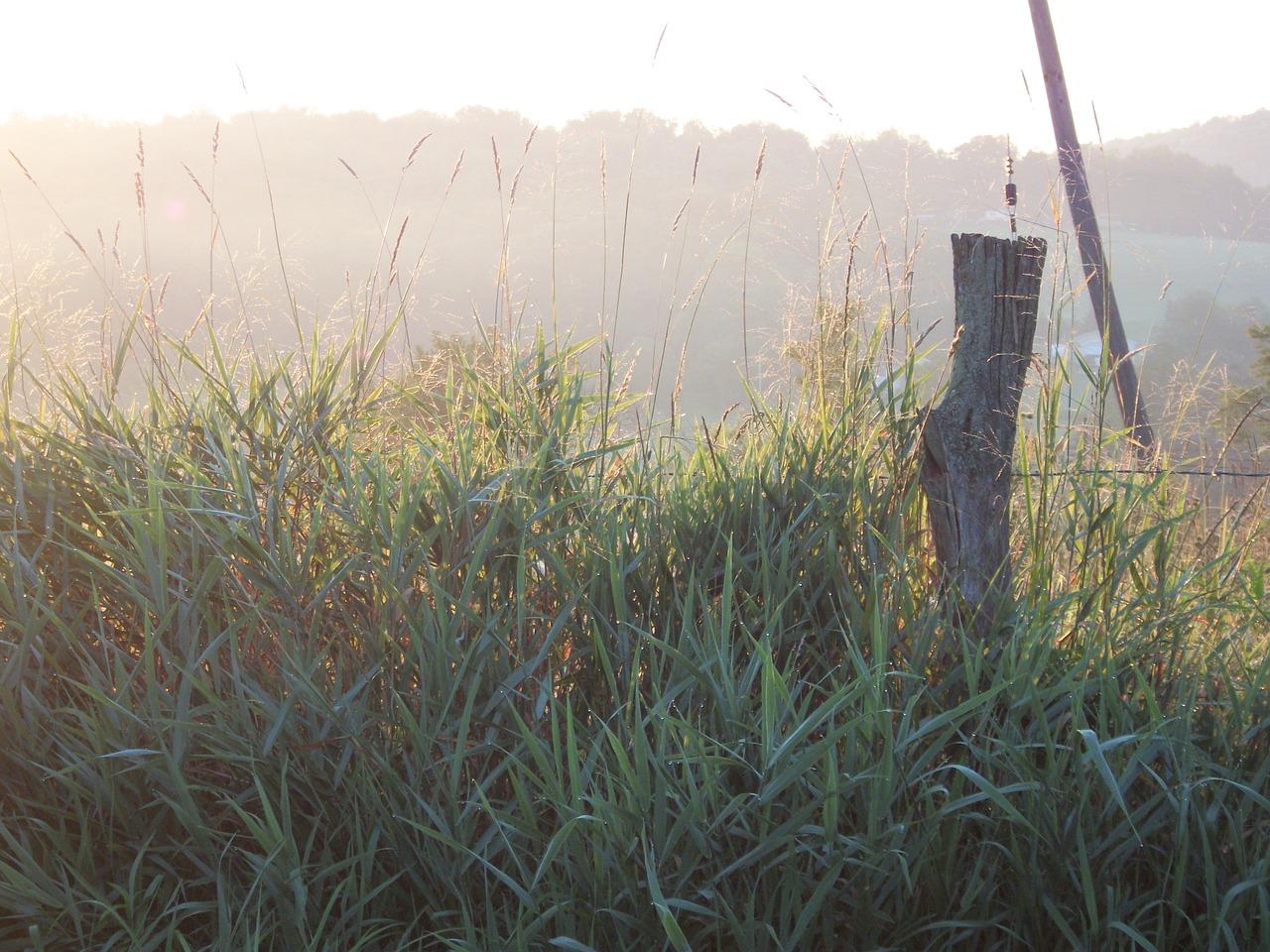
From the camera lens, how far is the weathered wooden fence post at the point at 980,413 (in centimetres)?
225

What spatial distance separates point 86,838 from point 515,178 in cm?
209

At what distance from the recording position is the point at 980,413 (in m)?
2.32

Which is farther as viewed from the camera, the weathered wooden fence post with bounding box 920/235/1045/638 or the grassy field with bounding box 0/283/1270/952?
the weathered wooden fence post with bounding box 920/235/1045/638

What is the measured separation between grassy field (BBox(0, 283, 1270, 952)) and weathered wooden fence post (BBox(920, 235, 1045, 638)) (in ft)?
0.25

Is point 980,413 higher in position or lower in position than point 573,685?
higher

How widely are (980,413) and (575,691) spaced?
49.7 inches

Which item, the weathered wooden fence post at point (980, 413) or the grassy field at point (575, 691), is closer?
the grassy field at point (575, 691)

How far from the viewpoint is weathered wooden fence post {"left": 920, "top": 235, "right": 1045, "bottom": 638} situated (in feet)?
7.37

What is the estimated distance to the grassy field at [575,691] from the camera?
145cm

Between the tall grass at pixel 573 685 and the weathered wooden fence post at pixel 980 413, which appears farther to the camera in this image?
the weathered wooden fence post at pixel 980 413

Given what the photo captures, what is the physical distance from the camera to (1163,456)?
2459 mm

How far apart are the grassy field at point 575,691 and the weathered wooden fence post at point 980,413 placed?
76 millimetres

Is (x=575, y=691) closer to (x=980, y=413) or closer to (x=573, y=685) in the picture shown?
(x=573, y=685)

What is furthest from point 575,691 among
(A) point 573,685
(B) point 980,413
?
(B) point 980,413
